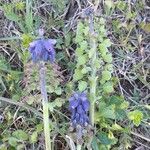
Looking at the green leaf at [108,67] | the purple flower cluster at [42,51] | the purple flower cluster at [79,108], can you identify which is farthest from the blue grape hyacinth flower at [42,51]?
the green leaf at [108,67]

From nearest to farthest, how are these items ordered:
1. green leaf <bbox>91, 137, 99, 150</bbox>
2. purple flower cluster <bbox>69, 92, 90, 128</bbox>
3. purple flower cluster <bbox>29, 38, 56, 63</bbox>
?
purple flower cluster <bbox>29, 38, 56, 63</bbox> < purple flower cluster <bbox>69, 92, 90, 128</bbox> < green leaf <bbox>91, 137, 99, 150</bbox>

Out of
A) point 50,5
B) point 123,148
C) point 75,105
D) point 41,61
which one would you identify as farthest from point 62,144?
point 50,5

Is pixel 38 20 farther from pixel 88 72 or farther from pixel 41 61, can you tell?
pixel 41 61

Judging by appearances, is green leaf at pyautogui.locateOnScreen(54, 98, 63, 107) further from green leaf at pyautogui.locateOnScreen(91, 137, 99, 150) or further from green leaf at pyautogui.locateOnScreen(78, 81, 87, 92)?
green leaf at pyautogui.locateOnScreen(91, 137, 99, 150)

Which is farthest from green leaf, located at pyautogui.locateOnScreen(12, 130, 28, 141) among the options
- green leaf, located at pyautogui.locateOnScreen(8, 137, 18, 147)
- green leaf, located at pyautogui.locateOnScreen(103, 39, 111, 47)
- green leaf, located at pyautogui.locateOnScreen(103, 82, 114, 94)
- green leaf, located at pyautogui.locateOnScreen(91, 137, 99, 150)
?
green leaf, located at pyautogui.locateOnScreen(103, 39, 111, 47)

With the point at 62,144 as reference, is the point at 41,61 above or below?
above

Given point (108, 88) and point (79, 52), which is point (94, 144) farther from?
point (79, 52)

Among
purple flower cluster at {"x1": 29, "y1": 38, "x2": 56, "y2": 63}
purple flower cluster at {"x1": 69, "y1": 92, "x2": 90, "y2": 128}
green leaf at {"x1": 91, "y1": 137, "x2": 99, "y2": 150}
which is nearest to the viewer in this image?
purple flower cluster at {"x1": 29, "y1": 38, "x2": 56, "y2": 63}

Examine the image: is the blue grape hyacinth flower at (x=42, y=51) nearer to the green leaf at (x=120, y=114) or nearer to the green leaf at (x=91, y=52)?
the green leaf at (x=91, y=52)

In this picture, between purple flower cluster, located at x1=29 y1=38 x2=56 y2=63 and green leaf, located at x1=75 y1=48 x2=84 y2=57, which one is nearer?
purple flower cluster, located at x1=29 y1=38 x2=56 y2=63
